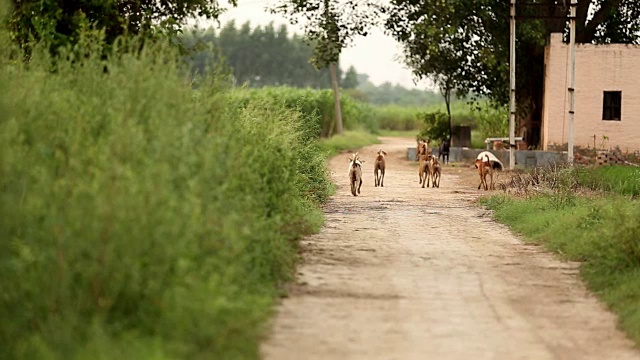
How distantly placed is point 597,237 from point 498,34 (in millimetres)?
20302

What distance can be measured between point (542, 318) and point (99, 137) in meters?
4.12

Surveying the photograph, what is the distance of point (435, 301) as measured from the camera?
11016 millimetres

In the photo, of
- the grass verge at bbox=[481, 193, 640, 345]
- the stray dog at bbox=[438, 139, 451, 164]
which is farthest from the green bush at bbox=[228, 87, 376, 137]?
the grass verge at bbox=[481, 193, 640, 345]

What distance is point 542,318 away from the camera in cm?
1059

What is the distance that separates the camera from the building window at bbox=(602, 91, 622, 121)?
103 ft

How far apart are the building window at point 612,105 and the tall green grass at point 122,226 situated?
70.0 ft

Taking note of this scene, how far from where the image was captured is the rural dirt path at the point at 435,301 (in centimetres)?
926

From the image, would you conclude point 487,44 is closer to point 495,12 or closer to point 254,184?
point 495,12

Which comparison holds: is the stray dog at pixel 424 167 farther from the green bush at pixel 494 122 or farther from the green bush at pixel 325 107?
the green bush at pixel 325 107

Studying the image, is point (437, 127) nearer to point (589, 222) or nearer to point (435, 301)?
point (589, 222)

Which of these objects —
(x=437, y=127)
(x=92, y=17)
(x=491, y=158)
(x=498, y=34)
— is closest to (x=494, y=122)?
(x=437, y=127)

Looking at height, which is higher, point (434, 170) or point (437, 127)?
point (437, 127)

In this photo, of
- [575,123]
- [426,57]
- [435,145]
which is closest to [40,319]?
[575,123]

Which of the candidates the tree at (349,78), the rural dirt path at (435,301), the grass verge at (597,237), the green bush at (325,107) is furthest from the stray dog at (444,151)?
the tree at (349,78)
